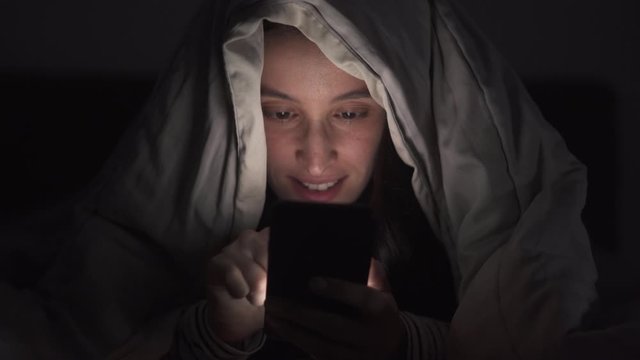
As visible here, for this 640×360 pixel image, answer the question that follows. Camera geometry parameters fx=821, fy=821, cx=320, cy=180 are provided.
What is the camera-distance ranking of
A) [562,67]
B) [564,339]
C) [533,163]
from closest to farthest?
[564,339] → [533,163] → [562,67]

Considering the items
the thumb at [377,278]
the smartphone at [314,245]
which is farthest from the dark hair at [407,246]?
the smartphone at [314,245]

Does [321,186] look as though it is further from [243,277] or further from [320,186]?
[243,277]

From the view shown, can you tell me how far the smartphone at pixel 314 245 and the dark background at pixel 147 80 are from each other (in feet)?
1.24

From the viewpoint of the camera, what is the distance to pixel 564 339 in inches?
27.1

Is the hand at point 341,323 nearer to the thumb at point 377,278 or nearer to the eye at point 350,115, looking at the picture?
the thumb at point 377,278

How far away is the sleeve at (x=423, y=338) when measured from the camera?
0.78 meters

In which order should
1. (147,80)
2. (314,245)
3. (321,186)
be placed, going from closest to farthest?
(314,245) → (321,186) → (147,80)

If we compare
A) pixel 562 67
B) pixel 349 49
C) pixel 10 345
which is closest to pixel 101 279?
pixel 10 345

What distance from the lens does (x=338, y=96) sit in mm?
803

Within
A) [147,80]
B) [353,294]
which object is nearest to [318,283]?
[353,294]

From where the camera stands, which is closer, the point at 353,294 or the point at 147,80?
the point at 353,294

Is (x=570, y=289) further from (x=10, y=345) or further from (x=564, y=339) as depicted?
(x=10, y=345)

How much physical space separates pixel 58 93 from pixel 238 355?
0.49m

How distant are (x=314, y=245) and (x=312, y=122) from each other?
0.46 feet
